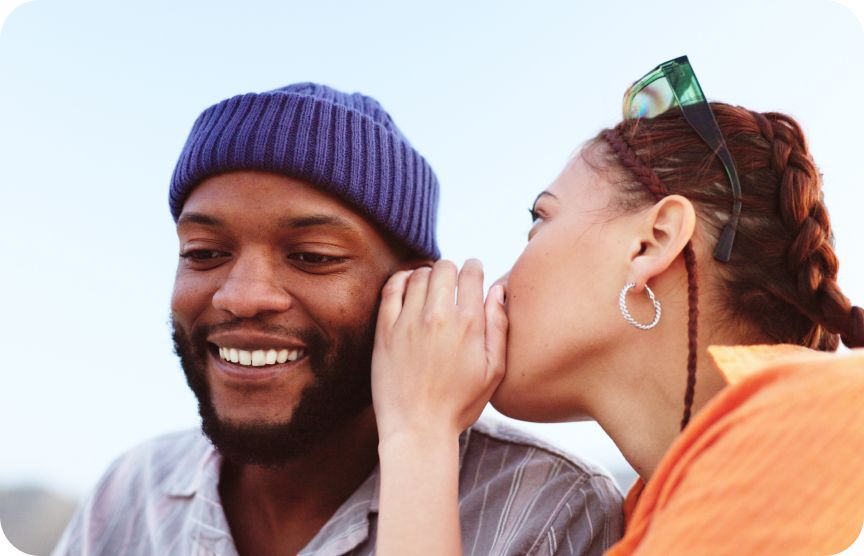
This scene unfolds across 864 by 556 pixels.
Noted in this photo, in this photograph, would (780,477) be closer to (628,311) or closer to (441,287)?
(628,311)

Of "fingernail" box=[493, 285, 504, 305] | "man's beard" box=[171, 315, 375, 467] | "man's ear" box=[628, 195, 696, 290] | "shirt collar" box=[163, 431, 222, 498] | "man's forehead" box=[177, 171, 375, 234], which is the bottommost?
"shirt collar" box=[163, 431, 222, 498]

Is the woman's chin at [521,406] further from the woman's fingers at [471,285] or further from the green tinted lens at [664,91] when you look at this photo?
the green tinted lens at [664,91]

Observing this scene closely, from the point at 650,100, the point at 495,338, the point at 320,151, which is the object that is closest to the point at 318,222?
the point at 320,151

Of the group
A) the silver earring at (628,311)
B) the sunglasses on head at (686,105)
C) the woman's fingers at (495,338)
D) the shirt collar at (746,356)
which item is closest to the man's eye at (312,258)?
the woman's fingers at (495,338)

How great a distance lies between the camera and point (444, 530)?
189 centimetres

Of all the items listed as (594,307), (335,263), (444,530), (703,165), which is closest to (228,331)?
(335,263)

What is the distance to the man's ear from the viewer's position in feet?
6.43

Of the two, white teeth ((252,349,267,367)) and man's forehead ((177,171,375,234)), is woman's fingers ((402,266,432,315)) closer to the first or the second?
man's forehead ((177,171,375,234))

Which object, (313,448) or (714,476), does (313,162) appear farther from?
(714,476)

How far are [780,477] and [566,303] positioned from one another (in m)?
0.77

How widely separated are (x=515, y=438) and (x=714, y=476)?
43.8 inches

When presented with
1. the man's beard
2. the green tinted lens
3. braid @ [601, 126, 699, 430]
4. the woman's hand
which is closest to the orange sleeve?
braid @ [601, 126, 699, 430]

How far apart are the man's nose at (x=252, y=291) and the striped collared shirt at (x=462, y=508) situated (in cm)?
65

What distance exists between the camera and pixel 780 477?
1415 mm
